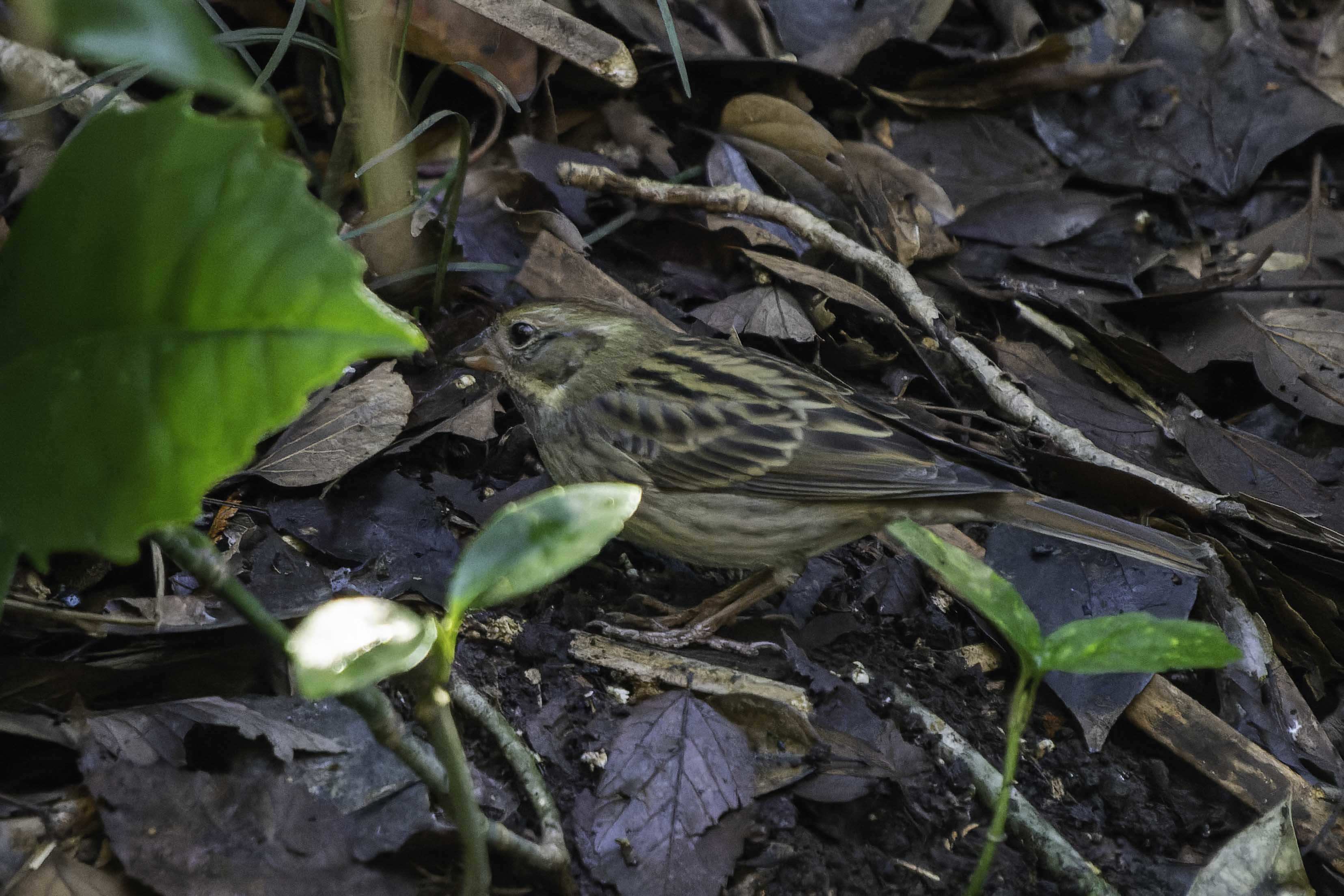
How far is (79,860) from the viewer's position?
2.39 m

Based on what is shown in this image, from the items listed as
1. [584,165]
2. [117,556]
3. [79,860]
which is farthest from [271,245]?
[584,165]

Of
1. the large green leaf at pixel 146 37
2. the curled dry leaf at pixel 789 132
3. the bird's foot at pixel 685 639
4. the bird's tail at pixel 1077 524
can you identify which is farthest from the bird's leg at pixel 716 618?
the large green leaf at pixel 146 37

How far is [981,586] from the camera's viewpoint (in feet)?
7.22

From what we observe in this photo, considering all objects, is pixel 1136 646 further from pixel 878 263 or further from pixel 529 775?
pixel 878 263

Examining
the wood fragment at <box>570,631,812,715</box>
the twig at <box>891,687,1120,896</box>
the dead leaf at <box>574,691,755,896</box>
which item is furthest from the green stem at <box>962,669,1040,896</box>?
the wood fragment at <box>570,631,812,715</box>

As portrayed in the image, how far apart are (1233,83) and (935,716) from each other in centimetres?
439

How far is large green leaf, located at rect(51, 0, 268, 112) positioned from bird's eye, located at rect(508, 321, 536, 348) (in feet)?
8.94

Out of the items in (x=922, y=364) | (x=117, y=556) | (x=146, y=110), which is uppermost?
(x=146, y=110)

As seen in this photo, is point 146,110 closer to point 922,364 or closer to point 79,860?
point 79,860

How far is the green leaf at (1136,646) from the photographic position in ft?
6.89

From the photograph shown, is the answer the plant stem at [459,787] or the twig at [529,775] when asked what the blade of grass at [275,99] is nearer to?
the twig at [529,775]

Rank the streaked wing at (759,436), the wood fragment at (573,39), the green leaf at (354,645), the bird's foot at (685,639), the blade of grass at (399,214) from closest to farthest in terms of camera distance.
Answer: the green leaf at (354,645)
the bird's foot at (685,639)
the streaked wing at (759,436)
the blade of grass at (399,214)
the wood fragment at (573,39)

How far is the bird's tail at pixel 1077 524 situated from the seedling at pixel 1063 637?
1541mm

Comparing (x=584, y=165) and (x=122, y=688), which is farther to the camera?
(x=584, y=165)
